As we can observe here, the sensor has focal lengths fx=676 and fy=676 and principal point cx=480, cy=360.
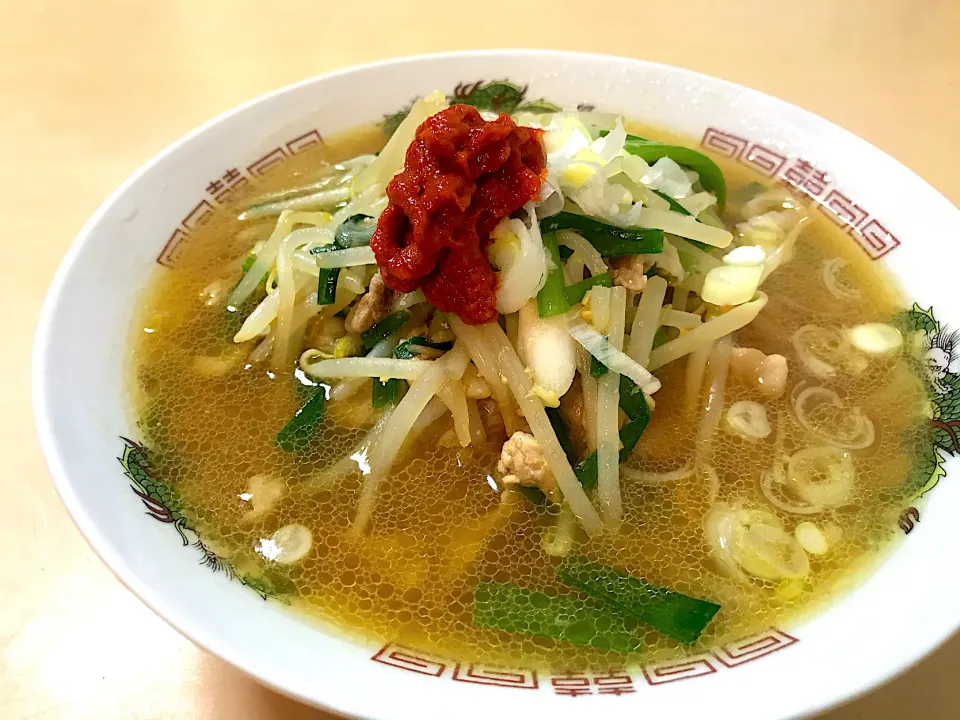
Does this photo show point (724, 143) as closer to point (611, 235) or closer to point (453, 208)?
point (611, 235)

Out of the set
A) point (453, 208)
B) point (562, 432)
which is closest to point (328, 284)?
point (453, 208)

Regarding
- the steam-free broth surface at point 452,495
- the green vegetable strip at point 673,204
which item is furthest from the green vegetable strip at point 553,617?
the green vegetable strip at point 673,204

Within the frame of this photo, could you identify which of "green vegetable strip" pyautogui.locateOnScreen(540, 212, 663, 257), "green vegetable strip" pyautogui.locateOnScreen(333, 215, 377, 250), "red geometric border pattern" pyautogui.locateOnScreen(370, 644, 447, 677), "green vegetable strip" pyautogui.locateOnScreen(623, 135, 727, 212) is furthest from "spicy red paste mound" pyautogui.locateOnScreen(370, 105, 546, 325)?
"red geometric border pattern" pyautogui.locateOnScreen(370, 644, 447, 677)

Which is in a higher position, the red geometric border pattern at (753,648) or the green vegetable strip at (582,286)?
the green vegetable strip at (582,286)

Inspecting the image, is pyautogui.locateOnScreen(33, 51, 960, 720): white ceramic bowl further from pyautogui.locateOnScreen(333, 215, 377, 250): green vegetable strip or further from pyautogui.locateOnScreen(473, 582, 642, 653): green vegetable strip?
pyautogui.locateOnScreen(333, 215, 377, 250): green vegetable strip

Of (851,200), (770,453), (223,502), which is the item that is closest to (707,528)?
(770,453)

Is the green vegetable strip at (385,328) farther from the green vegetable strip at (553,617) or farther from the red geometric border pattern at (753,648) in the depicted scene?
the red geometric border pattern at (753,648)
